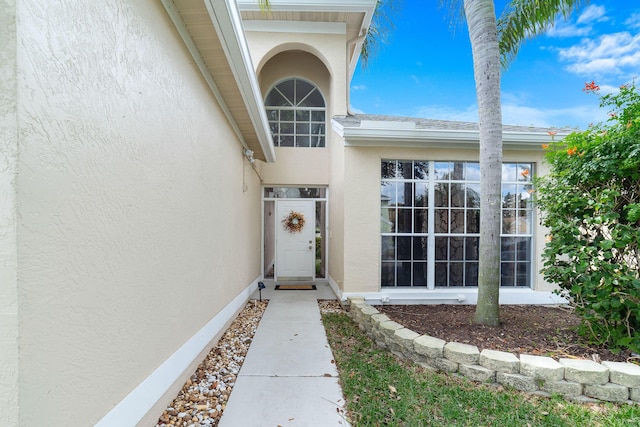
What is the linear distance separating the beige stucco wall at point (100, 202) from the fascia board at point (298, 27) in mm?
5778

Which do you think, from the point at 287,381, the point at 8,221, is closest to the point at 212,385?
the point at 287,381

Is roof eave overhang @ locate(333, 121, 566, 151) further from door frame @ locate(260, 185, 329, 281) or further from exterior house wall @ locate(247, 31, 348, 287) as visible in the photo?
door frame @ locate(260, 185, 329, 281)

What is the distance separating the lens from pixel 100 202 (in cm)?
178

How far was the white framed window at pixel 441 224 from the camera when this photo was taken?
614cm

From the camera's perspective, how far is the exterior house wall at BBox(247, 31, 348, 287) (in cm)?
777

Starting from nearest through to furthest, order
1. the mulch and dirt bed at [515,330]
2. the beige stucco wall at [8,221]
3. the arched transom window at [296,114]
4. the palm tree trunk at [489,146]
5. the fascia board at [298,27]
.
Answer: the beige stucco wall at [8,221] → the mulch and dirt bed at [515,330] → the palm tree trunk at [489,146] → the fascia board at [298,27] → the arched transom window at [296,114]

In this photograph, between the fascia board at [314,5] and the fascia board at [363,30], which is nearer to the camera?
the fascia board at [314,5]

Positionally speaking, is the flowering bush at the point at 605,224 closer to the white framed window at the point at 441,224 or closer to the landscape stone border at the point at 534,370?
the landscape stone border at the point at 534,370

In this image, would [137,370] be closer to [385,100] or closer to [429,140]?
[429,140]

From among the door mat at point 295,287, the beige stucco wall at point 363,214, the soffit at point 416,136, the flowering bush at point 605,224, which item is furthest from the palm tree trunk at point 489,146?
the door mat at point 295,287

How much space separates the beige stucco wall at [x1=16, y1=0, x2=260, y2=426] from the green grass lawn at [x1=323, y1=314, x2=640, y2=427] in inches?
76.1

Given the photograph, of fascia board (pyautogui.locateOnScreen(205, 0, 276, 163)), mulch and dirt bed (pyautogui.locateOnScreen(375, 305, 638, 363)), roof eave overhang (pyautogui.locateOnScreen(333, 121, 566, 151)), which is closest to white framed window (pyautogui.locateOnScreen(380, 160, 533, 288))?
roof eave overhang (pyautogui.locateOnScreen(333, 121, 566, 151))

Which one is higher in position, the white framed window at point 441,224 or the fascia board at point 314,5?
the fascia board at point 314,5

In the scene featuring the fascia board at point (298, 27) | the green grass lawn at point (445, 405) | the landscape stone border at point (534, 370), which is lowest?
the green grass lawn at point (445, 405)
